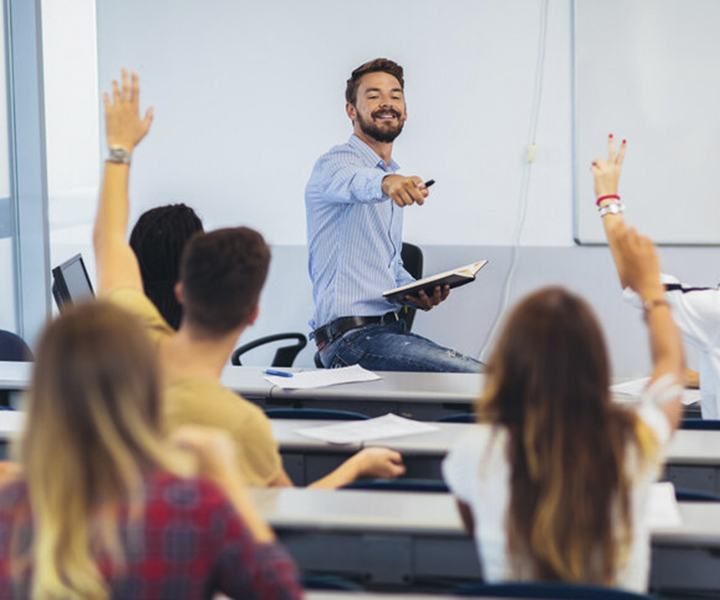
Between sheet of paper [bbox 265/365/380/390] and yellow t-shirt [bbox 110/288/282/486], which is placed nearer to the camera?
yellow t-shirt [bbox 110/288/282/486]

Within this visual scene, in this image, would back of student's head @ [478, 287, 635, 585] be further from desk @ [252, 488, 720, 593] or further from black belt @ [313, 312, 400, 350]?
black belt @ [313, 312, 400, 350]

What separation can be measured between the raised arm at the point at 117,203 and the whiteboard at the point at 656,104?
3.34 metres

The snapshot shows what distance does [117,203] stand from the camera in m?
2.24

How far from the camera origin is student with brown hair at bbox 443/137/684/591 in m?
1.47

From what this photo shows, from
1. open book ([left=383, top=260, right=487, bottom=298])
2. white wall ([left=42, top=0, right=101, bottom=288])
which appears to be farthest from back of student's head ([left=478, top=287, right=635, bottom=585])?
white wall ([left=42, top=0, right=101, bottom=288])

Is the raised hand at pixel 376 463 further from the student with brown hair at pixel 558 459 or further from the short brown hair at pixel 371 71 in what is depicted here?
the short brown hair at pixel 371 71

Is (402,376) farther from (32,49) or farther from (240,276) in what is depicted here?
(32,49)

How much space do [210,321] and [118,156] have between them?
0.55 m

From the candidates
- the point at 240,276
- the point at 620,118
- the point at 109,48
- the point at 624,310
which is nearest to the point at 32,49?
the point at 109,48

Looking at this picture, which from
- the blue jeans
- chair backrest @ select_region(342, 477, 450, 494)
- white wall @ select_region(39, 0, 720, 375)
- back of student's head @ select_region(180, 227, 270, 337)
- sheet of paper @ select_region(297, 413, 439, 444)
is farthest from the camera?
white wall @ select_region(39, 0, 720, 375)

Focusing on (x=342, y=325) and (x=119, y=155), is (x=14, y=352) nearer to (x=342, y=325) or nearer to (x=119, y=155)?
(x=342, y=325)

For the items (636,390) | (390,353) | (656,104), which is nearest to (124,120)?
(390,353)

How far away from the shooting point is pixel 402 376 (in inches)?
135

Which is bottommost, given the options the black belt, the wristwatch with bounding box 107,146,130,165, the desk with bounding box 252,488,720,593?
the desk with bounding box 252,488,720,593
